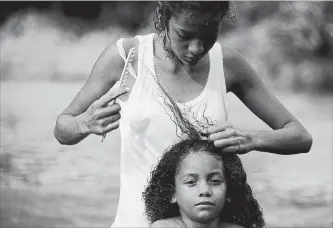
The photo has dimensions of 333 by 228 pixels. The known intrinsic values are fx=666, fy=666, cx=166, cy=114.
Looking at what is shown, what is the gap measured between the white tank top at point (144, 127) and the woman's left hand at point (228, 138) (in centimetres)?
15

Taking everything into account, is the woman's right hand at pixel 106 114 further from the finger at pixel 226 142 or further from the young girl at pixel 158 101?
the finger at pixel 226 142

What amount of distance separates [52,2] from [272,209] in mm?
1189

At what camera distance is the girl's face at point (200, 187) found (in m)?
1.55

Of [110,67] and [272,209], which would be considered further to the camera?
[272,209]

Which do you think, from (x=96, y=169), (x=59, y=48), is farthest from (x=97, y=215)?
(x=59, y=48)

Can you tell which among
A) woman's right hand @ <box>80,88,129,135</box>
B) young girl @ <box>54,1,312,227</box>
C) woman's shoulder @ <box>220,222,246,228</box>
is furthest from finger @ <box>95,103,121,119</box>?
woman's shoulder @ <box>220,222,246,228</box>

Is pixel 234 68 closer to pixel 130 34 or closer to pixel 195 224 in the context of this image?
pixel 195 224

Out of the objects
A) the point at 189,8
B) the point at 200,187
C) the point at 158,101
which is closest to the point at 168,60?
the point at 158,101

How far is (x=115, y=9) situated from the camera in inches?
105

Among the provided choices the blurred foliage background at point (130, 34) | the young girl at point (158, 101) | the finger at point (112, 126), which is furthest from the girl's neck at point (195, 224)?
the blurred foliage background at point (130, 34)

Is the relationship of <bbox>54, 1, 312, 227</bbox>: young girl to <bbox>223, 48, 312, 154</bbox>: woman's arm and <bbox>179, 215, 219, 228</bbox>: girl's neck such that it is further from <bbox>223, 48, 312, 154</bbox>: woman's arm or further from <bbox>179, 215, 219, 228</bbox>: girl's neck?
<bbox>179, 215, 219, 228</bbox>: girl's neck

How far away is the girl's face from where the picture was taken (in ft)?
5.09

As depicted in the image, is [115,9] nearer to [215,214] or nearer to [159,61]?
[159,61]

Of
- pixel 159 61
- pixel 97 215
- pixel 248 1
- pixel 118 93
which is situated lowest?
pixel 97 215
